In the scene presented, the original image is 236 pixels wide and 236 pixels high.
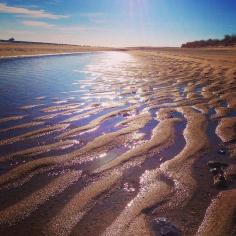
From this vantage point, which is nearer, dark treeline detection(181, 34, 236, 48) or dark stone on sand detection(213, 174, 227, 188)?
dark stone on sand detection(213, 174, 227, 188)

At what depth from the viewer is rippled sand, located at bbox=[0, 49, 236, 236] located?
98.2 inches

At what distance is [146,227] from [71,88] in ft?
22.4

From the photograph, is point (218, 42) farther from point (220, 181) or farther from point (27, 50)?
point (220, 181)

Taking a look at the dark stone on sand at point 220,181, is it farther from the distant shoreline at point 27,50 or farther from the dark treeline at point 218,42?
the dark treeline at point 218,42

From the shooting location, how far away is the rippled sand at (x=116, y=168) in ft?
8.18

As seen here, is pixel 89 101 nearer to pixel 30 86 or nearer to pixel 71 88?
pixel 71 88

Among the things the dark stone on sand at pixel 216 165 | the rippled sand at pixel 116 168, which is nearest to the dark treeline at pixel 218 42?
the rippled sand at pixel 116 168

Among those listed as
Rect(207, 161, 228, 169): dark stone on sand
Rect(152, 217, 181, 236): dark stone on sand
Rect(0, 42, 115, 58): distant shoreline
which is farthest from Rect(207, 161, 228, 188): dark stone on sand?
Rect(0, 42, 115, 58): distant shoreline

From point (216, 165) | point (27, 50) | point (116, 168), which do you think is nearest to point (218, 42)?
point (27, 50)

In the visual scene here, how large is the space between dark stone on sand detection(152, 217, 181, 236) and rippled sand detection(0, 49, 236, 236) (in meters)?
0.01

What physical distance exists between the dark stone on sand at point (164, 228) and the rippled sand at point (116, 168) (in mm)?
13

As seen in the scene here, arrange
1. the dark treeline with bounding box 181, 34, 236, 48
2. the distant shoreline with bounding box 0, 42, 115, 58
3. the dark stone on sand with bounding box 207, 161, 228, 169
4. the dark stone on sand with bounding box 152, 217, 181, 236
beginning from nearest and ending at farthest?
the dark stone on sand with bounding box 152, 217, 181, 236, the dark stone on sand with bounding box 207, 161, 228, 169, the distant shoreline with bounding box 0, 42, 115, 58, the dark treeline with bounding box 181, 34, 236, 48

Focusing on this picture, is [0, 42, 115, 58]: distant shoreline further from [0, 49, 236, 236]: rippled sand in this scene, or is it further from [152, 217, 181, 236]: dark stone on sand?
[152, 217, 181, 236]: dark stone on sand

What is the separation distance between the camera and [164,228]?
238 cm
